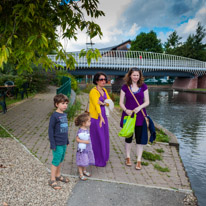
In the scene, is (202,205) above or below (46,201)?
below

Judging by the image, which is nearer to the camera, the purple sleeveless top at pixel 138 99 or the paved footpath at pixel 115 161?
the paved footpath at pixel 115 161

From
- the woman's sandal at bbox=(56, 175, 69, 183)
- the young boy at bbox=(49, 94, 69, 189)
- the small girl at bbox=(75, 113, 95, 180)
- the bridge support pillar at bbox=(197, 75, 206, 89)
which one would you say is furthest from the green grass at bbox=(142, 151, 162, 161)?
the bridge support pillar at bbox=(197, 75, 206, 89)

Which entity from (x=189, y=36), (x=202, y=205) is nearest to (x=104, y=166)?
(x=202, y=205)

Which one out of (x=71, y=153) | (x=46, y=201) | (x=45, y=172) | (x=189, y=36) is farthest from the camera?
(x=189, y=36)

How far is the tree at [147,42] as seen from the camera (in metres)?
53.6

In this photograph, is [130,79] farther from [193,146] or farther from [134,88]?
[193,146]

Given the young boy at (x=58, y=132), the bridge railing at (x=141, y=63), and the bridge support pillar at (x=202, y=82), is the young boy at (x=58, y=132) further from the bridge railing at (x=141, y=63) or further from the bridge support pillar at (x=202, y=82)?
the bridge support pillar at (x=202, y=82)

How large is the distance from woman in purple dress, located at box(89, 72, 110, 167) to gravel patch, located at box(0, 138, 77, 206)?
697mm

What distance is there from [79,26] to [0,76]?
11409 millimetres

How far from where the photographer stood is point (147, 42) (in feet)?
176

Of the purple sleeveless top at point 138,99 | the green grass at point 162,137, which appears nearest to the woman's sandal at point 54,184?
the purple sleeveless top at point 138,99

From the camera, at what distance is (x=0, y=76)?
14148 millimetres

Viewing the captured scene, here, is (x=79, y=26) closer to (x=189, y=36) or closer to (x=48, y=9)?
(x=48, y=9)

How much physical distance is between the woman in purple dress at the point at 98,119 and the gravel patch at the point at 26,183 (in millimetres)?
697
